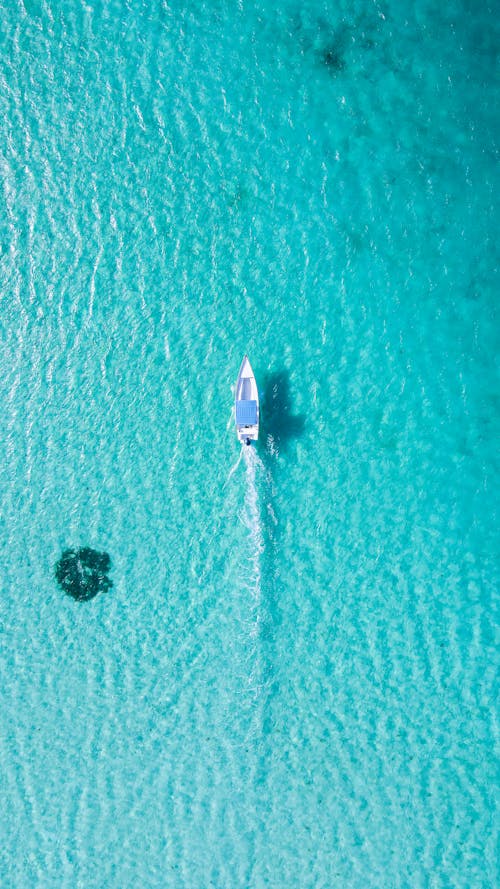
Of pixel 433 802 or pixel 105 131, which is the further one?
pixel 105 131

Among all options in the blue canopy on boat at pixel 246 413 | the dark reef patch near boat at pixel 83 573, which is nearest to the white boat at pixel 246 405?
the blue canopy on boat at pixel 246 413

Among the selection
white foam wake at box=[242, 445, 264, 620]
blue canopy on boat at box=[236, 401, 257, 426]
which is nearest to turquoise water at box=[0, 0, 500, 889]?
white foam wake at box=[242, 445, 264, 620]

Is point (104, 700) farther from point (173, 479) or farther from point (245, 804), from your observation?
point (173, 479)

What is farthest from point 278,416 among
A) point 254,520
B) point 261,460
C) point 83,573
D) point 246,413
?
point 83,573

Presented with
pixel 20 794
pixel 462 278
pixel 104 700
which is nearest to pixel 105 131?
pixel 462 278

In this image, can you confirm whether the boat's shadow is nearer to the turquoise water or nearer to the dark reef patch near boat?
the turquoise water

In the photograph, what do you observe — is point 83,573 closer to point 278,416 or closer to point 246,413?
point 246,413
